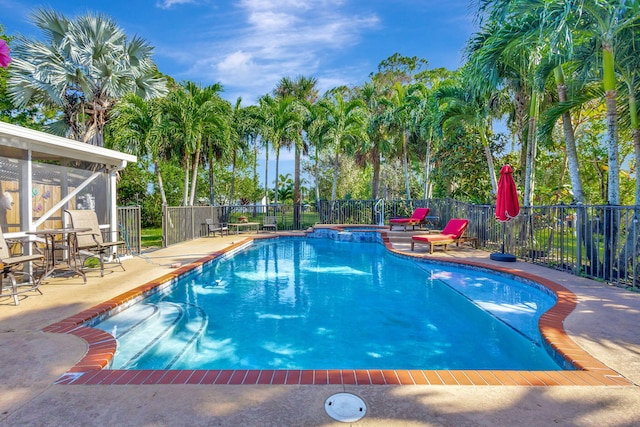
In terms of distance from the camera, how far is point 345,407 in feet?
7.30

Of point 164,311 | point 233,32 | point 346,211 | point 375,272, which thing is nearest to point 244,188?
point 346,211

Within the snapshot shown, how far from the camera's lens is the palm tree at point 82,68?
10.6 m

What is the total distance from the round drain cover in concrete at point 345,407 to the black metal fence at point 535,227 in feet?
17.1

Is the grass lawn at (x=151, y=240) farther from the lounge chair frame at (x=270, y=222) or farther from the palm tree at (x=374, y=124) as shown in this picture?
the palm tree at (x=374, y=124)

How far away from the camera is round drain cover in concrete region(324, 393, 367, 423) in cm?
212

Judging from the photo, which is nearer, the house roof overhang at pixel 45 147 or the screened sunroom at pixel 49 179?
the house roof overhang at pixel 45 147

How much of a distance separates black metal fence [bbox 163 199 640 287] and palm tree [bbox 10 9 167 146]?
4.53 meters

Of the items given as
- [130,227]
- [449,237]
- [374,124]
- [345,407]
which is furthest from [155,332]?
[374,124]

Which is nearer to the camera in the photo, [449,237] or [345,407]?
[345,407]

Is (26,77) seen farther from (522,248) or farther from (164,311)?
(522,248)

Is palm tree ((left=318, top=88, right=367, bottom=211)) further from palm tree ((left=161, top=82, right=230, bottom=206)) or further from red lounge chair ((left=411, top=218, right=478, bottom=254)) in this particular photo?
red lounge chair ((left=411, top=218, right=478, bottom=254))

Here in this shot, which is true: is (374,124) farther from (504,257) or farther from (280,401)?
(280,401)

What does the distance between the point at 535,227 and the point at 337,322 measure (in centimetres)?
587

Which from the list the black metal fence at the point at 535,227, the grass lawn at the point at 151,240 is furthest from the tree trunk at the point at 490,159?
the grass lawn at the point at 151,240
